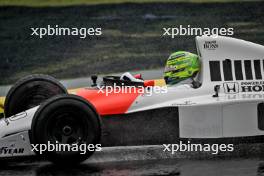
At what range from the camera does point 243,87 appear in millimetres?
8883

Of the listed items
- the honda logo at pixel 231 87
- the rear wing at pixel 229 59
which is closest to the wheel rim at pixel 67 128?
the rear wing at pixel 229 59

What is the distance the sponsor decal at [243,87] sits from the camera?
29.1ft

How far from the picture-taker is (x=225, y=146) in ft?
29.4

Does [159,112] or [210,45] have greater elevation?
[210,45]

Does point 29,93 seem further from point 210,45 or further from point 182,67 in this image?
point 210,45

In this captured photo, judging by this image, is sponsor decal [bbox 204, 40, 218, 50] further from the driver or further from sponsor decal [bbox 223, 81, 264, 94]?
sponsor decal [bbox 223, 81, 264, 94]

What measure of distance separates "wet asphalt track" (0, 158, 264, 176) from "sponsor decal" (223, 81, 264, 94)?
801 mm

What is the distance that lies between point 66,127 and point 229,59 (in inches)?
82.7

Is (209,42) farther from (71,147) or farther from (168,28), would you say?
(168,28)

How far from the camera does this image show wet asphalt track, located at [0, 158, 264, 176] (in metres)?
7.97

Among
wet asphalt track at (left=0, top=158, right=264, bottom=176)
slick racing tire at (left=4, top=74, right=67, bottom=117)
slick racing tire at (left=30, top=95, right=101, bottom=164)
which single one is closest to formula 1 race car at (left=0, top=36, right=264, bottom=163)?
slick racing tire at (left=30, top=95, right=101, bottom=164)

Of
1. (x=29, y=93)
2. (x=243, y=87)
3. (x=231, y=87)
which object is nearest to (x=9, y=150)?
(x=29, y=93)

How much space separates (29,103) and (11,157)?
1.37m

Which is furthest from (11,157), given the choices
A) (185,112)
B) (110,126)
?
(185,112)
